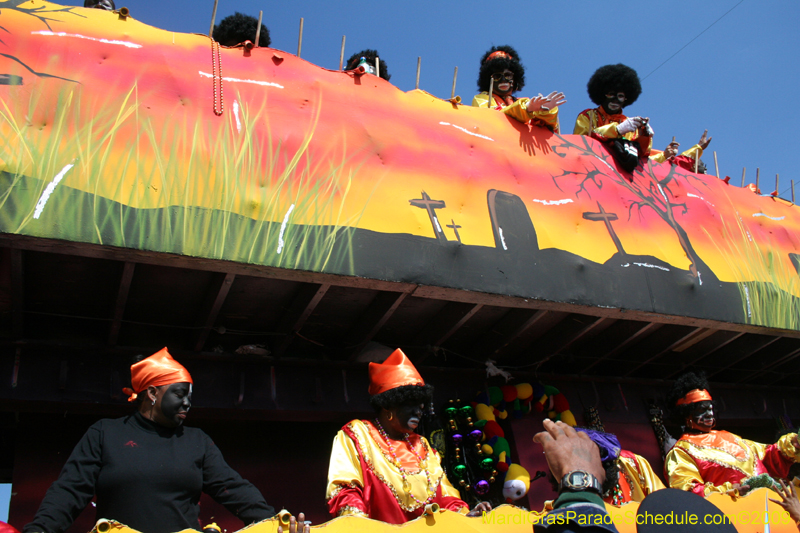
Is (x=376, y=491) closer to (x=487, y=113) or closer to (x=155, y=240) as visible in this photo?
(x=155, y=240)

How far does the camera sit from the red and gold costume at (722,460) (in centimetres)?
435

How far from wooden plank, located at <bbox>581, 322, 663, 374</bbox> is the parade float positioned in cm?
3

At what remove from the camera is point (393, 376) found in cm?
367

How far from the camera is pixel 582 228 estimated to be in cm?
484

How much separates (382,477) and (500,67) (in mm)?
5586

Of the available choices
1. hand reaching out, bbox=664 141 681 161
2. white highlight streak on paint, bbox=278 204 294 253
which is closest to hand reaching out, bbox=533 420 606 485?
white highlight streak on paint, bbox=278 204 294 253

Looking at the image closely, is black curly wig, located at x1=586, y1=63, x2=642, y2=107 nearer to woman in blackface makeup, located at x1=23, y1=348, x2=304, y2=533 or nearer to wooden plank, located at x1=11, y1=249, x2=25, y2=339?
woman in blackface makeup, located at x1=23, y1=348, x2=304, y2=533

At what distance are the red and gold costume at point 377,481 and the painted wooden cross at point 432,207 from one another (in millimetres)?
1327

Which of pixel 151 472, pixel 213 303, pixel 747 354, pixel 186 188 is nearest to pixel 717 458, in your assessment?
pixel 747 354

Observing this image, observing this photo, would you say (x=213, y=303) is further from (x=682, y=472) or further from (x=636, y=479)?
(x=682, y=472)

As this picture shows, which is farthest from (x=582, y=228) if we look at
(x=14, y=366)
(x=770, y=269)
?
(x=14, y=366)

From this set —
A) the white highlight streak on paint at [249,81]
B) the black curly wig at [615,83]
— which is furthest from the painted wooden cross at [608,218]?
the black curly wig at [615,83]

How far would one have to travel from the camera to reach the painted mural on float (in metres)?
3.27

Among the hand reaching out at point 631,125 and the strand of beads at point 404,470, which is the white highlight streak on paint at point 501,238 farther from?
the hand reaching out at point 631,125
